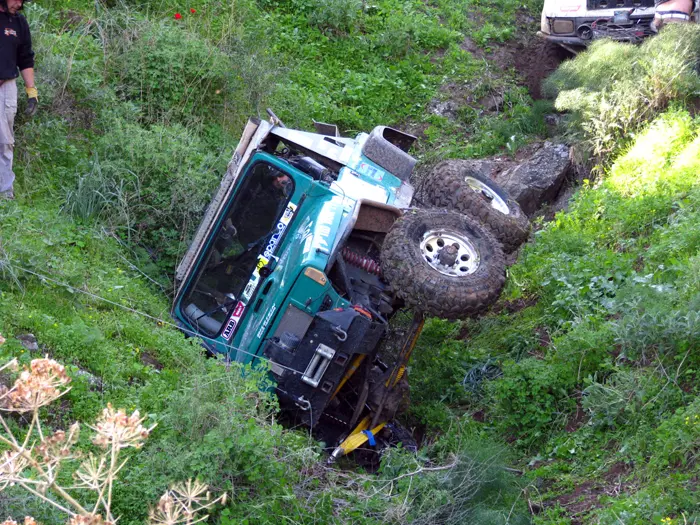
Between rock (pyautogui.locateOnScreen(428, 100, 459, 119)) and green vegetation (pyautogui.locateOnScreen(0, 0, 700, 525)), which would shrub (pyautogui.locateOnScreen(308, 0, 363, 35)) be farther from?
rock (pyautogui.locateOnScreen(428, 100, 459, 119))

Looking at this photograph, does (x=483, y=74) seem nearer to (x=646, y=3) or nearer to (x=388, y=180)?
(x=646, y=3)

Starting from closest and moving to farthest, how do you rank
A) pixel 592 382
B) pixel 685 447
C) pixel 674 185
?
1. pixel 685 447
2. pixel 592 382
3. pixel 674 185

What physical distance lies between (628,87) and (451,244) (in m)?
4.42

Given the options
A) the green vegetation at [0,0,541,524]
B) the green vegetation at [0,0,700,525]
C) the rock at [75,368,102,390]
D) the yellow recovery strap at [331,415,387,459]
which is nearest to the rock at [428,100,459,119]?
the green vegetation at [0,0,700,525]

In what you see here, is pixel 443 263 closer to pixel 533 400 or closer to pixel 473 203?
pixel 473 203

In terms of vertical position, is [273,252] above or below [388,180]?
below

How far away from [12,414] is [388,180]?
139 inches

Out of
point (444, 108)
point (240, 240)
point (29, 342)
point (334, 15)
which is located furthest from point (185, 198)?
point (334, 15)

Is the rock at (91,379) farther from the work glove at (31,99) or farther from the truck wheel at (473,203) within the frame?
the work glove at (31,99)

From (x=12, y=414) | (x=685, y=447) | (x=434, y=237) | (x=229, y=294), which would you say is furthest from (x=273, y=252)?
(x=685, y=447)

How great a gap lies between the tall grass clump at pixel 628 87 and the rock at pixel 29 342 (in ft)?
21.4

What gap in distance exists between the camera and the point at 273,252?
22.5 feet

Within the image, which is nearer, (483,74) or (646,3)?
(646,3)

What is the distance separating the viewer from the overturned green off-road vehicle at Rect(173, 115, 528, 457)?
630cm
